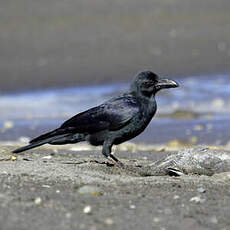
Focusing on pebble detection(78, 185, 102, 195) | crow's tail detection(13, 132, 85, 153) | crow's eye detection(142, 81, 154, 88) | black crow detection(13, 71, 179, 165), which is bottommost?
pebble detection(78, 185, 102, 195)

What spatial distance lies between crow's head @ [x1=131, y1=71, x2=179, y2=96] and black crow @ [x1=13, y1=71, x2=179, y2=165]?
5 cm

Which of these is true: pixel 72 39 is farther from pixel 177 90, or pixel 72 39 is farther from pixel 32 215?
pixel 32 215

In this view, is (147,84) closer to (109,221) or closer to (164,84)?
(164,84)

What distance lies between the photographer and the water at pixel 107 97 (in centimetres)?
1145

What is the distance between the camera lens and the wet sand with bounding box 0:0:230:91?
16.3 meters

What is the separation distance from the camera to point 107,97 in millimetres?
14078

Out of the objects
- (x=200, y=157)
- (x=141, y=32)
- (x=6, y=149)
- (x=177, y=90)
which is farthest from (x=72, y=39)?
(x=200, y=157)

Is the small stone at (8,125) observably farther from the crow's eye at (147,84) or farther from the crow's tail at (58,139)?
the crow's eye at (147,84)

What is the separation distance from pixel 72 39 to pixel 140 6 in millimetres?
3001

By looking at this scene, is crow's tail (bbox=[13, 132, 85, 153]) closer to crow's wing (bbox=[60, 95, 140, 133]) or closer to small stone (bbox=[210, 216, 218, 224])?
crow's wing (bbox=[60, 95, 140, 133])

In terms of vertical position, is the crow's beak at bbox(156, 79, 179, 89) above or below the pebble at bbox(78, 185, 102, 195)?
above

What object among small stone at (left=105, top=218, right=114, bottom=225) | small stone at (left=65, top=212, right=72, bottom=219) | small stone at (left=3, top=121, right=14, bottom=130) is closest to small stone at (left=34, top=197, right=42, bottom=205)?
small stone at (left=65, top=212, right=72, bottom=219)

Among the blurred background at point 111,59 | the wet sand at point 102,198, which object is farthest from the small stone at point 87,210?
the blurred background at point 111,59

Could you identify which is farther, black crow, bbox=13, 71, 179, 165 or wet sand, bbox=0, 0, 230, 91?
wet sand, bbox=0, 0, 230, 91
